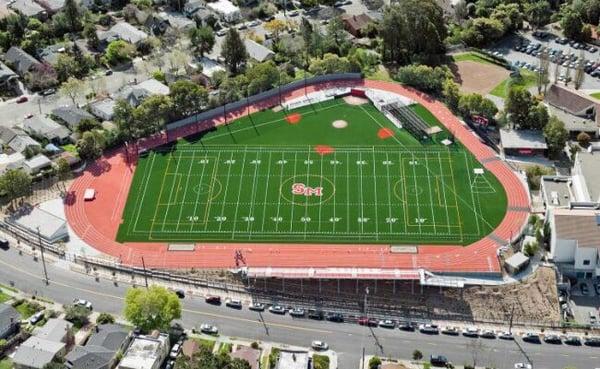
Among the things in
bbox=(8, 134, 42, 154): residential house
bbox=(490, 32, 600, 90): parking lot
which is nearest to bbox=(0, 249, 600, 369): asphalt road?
bbox=(8, 134, 42, 154): residential house

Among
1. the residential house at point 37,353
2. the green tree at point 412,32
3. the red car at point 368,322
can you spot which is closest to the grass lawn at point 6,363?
the residential house at point 37,353

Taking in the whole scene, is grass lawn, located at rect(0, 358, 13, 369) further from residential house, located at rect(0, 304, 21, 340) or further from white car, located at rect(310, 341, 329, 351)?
white car, located at rect(310, 341, 329, 351)

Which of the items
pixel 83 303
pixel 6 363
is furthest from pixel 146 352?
pixel 6 363

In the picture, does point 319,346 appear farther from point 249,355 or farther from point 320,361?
point 249,355

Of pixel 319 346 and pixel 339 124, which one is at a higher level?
pixel 319 346

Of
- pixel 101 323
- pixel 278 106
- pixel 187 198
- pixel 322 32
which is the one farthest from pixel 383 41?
pixel 101 323

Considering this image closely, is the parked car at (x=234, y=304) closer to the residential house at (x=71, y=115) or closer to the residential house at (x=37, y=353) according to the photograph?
the residential house at (x=37, y=353)

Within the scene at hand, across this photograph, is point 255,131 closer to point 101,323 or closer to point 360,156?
point 360,156
